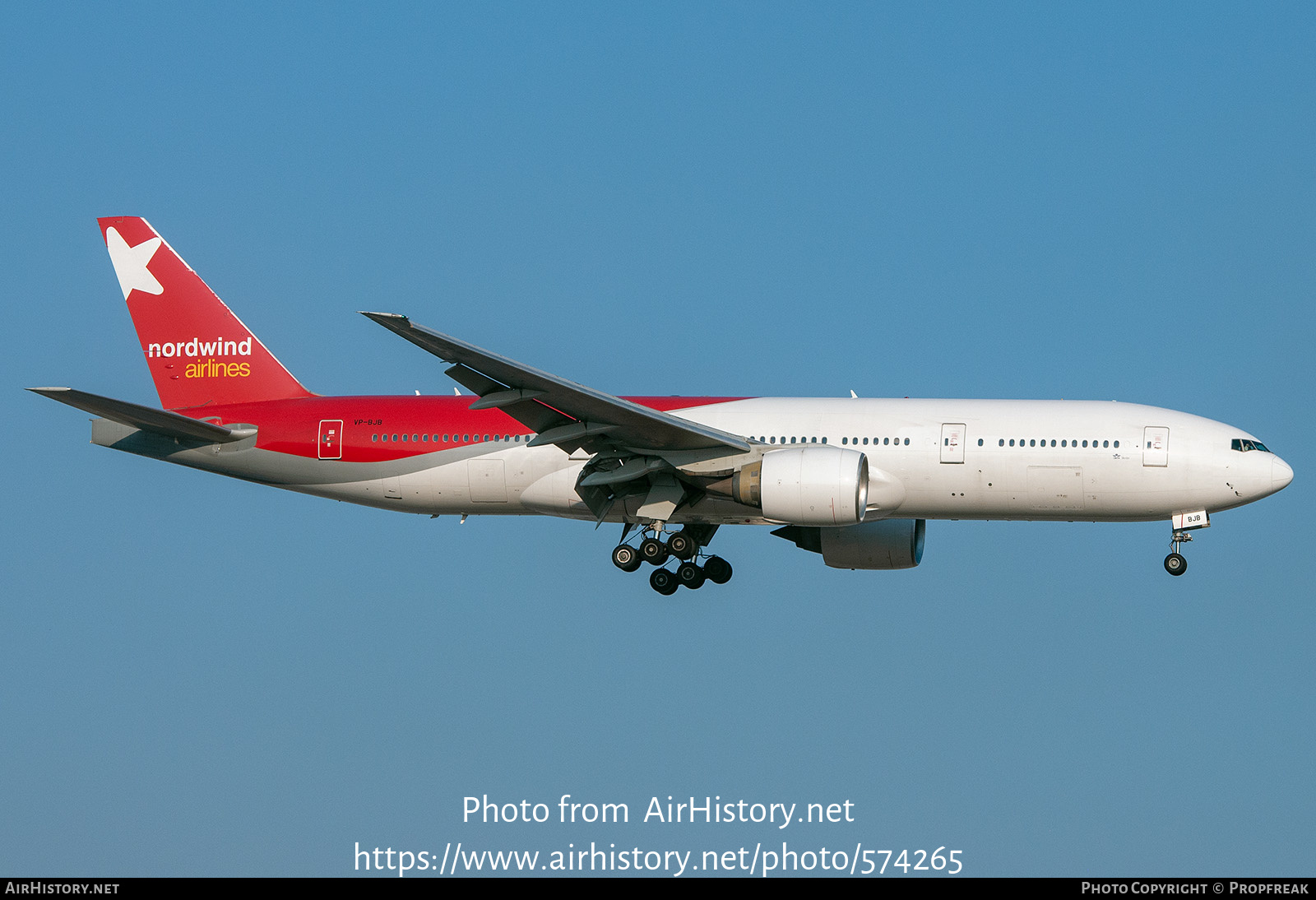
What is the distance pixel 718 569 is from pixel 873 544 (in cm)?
358

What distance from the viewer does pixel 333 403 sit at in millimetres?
36719

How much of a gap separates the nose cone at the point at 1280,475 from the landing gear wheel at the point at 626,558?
13.3 metres

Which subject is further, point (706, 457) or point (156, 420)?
point (156, 420)

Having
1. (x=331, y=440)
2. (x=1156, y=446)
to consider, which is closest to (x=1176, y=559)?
(x=1156, y=446)

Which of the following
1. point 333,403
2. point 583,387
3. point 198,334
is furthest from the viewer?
point 198,334

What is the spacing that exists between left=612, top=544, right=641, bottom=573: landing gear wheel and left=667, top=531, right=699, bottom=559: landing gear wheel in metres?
0.75

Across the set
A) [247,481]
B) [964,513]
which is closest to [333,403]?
[247,481]

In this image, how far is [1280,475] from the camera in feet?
108

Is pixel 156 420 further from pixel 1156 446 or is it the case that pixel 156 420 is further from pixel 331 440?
pixel 1156 446

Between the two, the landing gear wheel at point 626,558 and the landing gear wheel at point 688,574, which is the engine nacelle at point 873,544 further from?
the landing gear wheel at point 626,558

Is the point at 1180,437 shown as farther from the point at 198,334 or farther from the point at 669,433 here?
the point at 198,334

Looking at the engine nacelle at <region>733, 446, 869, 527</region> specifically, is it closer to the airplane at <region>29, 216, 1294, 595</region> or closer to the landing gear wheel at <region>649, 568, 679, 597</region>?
the airplane at <region>29, 216, 1294, 595</region>

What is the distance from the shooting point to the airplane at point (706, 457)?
A: 107 ft

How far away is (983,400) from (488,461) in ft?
35.0
